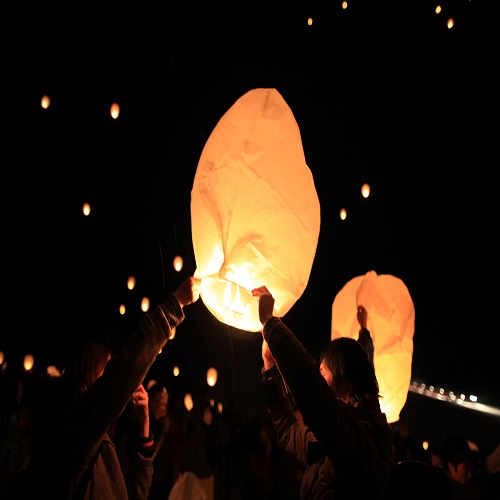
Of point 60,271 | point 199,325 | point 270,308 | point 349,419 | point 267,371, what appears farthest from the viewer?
point 199,325

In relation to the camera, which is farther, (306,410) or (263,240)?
(263,240)

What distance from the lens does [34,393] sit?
496 centimetres

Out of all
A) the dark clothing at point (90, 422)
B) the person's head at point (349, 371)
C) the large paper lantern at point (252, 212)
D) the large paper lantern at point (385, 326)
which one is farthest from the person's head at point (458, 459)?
the dark clothing at point (90, 422)

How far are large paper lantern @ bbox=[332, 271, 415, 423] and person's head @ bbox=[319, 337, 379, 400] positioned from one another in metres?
1.12

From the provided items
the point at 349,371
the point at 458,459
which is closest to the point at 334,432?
the point at 349,371

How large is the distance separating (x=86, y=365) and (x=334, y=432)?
805mm

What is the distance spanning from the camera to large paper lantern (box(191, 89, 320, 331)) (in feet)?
5.14

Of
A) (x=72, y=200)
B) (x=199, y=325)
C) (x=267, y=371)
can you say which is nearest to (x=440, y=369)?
(x=199, y=325)

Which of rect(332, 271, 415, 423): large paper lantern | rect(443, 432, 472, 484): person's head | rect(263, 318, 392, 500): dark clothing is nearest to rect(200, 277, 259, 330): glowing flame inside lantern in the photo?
rect(263, 318, 392, 500): dark clothing

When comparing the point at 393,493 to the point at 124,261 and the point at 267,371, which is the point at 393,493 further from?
the point at 124,261

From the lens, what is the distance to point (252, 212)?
5.16 ft

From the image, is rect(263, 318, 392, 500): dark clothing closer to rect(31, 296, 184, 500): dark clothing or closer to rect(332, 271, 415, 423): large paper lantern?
rect(31, 296, 184, 500): dark clothing

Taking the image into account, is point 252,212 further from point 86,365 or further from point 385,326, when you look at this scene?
point 385,326

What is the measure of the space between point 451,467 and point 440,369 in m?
16.7
